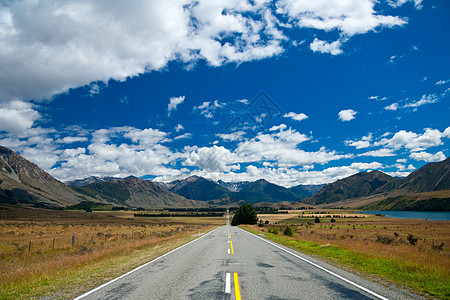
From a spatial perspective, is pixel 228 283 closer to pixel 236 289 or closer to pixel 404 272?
pixel 236 289

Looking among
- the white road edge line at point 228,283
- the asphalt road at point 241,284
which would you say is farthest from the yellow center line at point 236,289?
the white road edge line at point 228,283

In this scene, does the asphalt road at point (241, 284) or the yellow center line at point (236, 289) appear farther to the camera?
the asphalt road at point (241, 284)

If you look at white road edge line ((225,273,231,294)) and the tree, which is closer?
white road edge line ((225,273,231,294))

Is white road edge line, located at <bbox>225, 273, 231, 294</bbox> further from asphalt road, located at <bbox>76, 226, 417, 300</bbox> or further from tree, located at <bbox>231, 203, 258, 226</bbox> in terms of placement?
tree, located at <bbox>231, 203, 258, 226</bbox>

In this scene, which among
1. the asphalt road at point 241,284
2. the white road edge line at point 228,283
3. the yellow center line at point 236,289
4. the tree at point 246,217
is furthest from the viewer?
the tree at point 246,217

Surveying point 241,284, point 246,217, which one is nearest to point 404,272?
point 241,284

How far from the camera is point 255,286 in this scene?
8.53m

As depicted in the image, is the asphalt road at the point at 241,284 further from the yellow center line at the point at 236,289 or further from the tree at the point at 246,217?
the tree at the point at 246,217

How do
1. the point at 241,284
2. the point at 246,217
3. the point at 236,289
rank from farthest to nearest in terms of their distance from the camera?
the point at 246,217
the point at 241,284
the point at 236,289

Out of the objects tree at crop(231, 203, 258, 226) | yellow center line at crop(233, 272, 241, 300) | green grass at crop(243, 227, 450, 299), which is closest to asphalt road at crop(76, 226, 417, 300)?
yellow center line at crop(233, 272, 241, 300)

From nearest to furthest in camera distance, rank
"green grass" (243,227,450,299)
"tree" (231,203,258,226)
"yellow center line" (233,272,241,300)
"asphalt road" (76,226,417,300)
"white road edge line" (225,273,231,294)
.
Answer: "yellow center line" (233,272,241,300), "asphalt road" (76,226,417,300), "white road edge line" (225,273,231,294), "green grass" (243,227,450,299), "tree" (231,203,258,226)

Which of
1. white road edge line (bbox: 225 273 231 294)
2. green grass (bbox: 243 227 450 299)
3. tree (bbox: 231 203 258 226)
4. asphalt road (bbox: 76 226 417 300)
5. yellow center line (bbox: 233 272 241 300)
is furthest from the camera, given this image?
tree (bbox: 231 203 258 226)

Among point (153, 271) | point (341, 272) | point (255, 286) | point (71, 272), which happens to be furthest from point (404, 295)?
point (71, 272)

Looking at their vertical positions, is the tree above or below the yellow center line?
below
